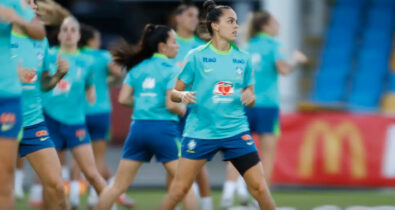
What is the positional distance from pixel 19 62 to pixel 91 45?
3.61 meters

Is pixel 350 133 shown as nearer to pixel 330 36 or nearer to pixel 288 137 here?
pixel 288 137

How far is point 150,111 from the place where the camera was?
7863 mm

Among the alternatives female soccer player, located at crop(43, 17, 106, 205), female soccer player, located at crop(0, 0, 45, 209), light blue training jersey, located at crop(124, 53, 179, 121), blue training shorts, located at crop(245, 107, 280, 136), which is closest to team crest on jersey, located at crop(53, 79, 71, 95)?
female soccer player, located at crop(43, 17, 106, 205)

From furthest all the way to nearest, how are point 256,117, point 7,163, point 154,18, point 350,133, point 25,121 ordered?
point 154,18
point 350,133
point 256,117
point 25,121
point 7,163

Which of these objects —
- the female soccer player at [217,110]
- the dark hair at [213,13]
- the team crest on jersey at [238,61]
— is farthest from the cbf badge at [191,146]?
the dark hair at [213,13]

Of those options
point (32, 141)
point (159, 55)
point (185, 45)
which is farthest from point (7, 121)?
point (185, 45)

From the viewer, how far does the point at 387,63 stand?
60.6ft

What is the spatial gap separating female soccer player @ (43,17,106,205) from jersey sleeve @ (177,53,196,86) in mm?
1888

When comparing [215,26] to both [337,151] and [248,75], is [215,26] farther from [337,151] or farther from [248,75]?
[337,151]

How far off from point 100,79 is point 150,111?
9.67 feet

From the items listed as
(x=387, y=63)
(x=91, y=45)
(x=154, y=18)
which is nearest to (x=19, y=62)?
(x=91, y=45)

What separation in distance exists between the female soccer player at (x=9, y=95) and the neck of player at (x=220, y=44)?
1930 millimetres

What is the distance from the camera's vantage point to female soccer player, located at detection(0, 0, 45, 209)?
5531 mm

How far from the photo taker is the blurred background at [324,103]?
1280 centimetres
